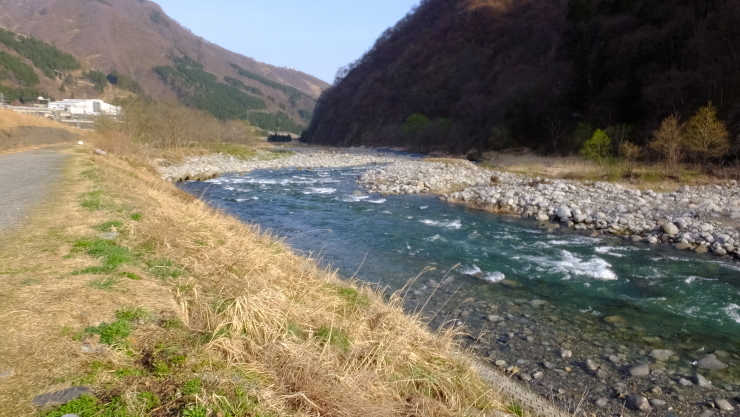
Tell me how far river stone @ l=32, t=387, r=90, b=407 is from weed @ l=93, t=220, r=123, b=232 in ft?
13.9

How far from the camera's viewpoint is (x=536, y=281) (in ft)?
28.3

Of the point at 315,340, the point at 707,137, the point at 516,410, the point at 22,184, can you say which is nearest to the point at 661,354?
the point at 516,410

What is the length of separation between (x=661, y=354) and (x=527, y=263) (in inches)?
161

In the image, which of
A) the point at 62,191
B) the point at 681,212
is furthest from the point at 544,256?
the point at 62,191

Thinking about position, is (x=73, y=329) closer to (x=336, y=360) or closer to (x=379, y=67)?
(x=336, y=360)

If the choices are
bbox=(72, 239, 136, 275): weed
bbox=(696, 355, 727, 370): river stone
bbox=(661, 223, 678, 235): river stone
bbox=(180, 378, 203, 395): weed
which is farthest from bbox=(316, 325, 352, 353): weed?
bbox=(661, 223, 678, 235): river stone

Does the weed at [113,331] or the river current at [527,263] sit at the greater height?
the weed at [113,331]

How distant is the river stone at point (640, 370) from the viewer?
5266mm

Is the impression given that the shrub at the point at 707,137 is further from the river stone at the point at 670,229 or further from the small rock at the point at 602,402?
the small rock at the point at 602,402

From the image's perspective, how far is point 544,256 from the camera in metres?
10.3

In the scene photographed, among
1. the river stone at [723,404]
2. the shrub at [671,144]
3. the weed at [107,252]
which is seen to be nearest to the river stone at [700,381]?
the river stone at [723,404]

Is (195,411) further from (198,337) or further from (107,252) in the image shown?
(107,252)

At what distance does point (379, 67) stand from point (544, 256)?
87.2 metres

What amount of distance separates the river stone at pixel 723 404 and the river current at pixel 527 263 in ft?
4.37
